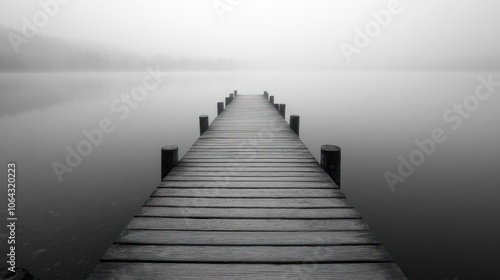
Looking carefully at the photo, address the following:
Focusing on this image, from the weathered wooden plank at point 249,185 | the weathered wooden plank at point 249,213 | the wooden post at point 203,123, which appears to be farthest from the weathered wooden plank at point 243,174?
the wooden post at point 203,123

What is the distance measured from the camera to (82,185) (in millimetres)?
8984

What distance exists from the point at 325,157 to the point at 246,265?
2.90 meters

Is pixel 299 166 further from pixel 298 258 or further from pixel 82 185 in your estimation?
pixel 82 185

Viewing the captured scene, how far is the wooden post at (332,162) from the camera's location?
15.4 feet

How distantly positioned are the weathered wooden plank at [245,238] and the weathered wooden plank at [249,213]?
35cm

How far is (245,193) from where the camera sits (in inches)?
160

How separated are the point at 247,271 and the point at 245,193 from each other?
67.0 inches

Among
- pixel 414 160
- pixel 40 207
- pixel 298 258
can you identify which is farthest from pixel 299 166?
pixel 414 160

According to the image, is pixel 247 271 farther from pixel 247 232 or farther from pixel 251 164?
pixel 251 164

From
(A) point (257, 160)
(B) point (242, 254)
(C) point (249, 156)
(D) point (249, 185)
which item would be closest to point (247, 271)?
(B) point (242, 254)

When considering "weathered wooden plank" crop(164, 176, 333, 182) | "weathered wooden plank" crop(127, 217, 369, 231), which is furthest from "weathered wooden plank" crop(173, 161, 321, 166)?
"weathered wooden plank" crop(127, 217, 369, 231)

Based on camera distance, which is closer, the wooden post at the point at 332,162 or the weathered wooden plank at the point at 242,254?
the weathered wooden plank at the point at 242,254

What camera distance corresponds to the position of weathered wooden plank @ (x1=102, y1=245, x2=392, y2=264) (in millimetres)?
2518

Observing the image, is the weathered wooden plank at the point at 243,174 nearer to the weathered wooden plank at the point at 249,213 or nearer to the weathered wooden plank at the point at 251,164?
the weathered wooden plank at the point at 251,164
